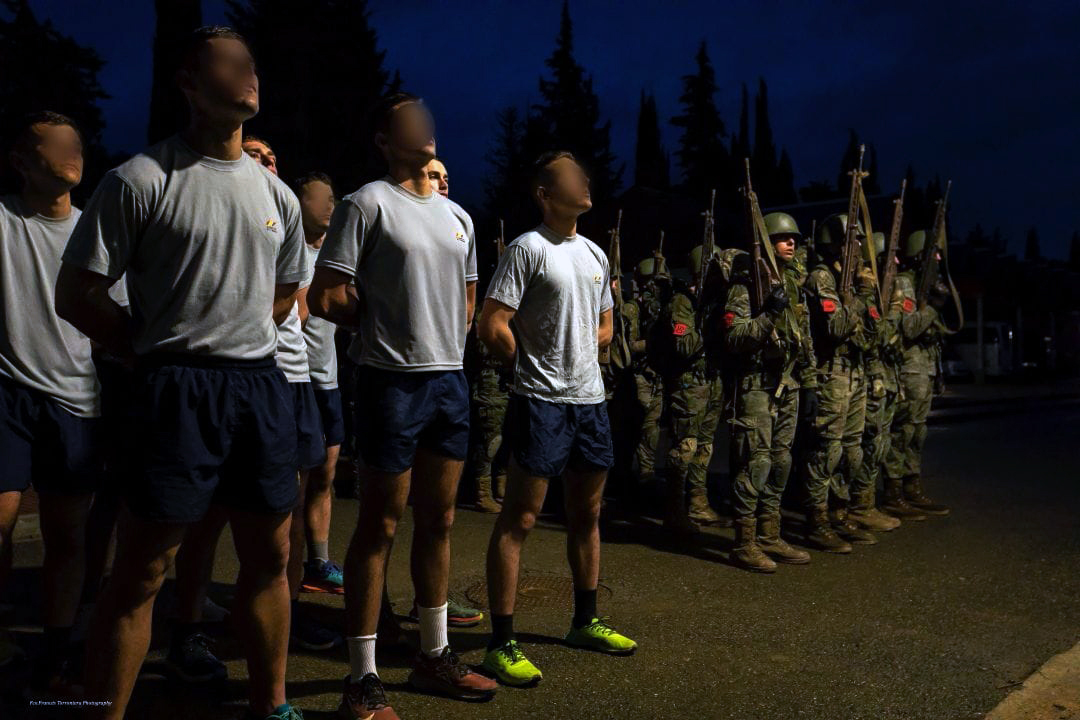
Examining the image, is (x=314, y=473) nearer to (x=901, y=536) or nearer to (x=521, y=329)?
(x=521, y=329)

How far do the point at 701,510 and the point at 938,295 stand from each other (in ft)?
9.57

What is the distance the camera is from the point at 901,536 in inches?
270

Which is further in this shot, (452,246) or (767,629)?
(767,629)

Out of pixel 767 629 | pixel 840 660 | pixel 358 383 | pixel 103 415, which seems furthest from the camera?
pixel 767 629

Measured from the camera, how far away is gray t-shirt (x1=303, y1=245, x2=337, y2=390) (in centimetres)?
477

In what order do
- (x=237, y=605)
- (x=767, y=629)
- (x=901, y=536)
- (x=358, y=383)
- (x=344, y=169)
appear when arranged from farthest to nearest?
(x=344, y=169), (x=901, y=536), (x=767, y=629), (x=358, y=383), (x=237, y=605)

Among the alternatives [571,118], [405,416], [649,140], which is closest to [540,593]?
[405,416]

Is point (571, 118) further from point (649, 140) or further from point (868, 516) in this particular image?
point (868, 516)

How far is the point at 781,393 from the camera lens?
616 cm

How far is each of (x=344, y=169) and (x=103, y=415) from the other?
79.0 feet

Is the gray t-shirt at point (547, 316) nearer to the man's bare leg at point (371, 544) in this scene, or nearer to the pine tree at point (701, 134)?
the man's bare leg at point (371, 544)

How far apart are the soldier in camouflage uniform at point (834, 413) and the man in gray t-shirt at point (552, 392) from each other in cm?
280

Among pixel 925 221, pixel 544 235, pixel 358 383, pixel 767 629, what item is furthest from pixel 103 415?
pixel 925 221

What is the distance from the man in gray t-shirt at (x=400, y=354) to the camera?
11.0 ft
